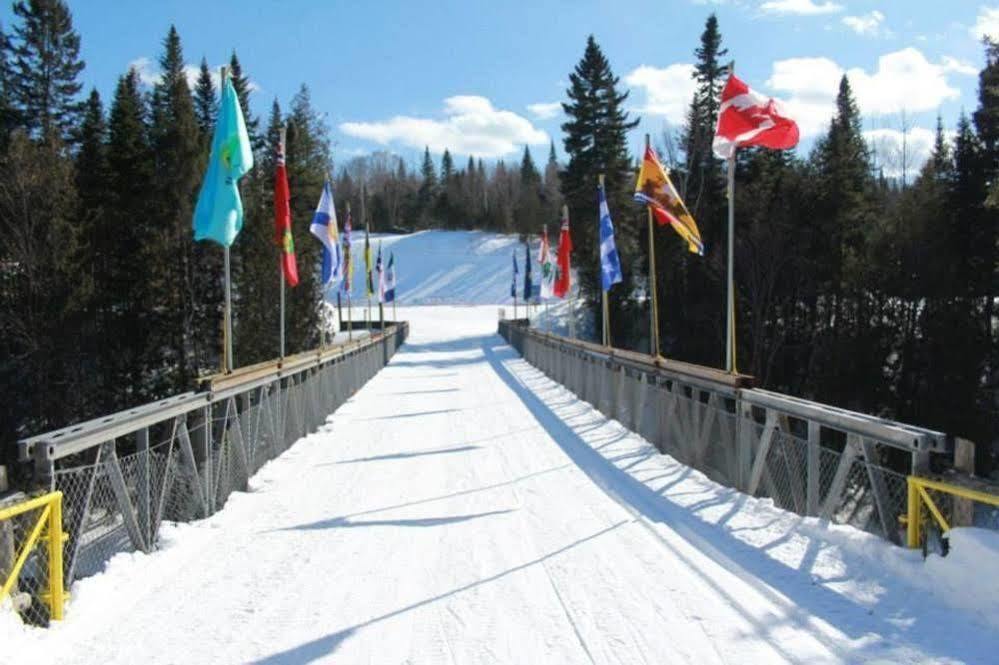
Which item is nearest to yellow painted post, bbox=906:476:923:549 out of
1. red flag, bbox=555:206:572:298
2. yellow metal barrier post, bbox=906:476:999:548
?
yellow metal barrier post, bbox=906:476:999:548

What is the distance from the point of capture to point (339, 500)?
7.97 m

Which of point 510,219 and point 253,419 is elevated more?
point 510,219

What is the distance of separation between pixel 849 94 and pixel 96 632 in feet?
200

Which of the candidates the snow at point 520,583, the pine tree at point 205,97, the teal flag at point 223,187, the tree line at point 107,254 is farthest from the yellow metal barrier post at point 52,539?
the pine tree at point 205,97

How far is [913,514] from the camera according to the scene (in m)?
5.11

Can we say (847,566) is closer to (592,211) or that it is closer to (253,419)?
(253,419)

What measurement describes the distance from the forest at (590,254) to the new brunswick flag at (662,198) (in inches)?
411

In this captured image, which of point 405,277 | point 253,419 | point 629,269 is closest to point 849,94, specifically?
point 629,269

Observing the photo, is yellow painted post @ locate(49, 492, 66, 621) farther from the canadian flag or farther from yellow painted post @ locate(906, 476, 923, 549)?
the canadian flag

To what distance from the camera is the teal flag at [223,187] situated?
938 centimetres

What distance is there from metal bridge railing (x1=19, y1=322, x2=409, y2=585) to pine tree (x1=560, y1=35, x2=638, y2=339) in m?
36.0

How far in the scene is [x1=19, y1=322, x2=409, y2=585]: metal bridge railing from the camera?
197 inches

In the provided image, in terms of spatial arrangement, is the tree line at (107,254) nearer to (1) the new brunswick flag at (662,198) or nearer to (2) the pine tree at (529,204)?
(1) the new brunswick flag at (662,198)

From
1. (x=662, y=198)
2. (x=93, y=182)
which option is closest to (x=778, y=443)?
(x=662, y=198)
